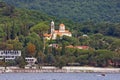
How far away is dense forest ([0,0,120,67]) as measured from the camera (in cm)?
12575

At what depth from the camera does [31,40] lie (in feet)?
450

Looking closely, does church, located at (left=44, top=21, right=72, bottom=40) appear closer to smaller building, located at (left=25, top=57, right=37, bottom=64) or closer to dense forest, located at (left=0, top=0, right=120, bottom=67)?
dense forest, located at (left=0, top=0, right=120, bottom=67)

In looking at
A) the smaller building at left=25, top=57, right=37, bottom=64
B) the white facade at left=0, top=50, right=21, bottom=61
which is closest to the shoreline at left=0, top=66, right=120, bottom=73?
the smaller building at left=25, top=57, right=37, bottom=64

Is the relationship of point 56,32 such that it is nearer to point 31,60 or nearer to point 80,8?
point 31,60

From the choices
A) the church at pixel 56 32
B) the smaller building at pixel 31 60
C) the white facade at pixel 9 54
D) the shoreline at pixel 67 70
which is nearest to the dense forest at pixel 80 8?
the church at pixel 56 32

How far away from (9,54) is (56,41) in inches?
674

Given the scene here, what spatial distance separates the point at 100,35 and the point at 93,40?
5854 millimetres

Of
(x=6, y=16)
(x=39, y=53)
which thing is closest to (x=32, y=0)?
(x=6, y=16)

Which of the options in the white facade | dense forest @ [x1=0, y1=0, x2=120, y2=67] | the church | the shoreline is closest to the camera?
the shoreline

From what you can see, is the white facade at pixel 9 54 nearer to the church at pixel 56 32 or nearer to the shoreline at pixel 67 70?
the shoreline at pixel 67 70

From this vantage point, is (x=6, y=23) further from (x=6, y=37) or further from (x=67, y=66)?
(x=67, y=66)

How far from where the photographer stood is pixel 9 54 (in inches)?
5069

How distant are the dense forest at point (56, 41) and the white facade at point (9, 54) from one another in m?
0.81

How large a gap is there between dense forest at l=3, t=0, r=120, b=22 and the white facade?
2205 inches
